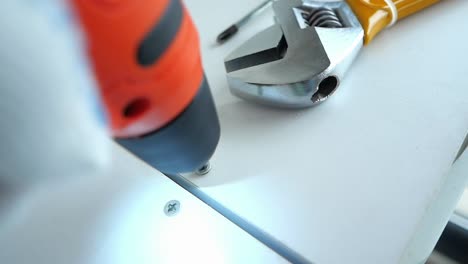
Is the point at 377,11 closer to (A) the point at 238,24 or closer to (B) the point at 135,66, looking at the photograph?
(A) the point at 238,24

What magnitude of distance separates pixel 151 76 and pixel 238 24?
34 cm

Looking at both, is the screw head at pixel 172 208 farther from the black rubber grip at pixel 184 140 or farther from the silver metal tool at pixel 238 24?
the silver metal tool at pixel 238 24

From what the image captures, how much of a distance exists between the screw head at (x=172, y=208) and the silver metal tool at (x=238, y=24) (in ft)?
0.76

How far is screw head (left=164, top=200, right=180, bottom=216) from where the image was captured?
34 cm

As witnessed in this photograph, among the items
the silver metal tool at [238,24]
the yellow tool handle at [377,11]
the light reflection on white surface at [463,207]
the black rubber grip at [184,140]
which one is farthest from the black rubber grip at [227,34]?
the light reflection on white surface at [463,207]

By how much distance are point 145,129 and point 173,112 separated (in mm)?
18

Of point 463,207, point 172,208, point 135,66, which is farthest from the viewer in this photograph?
point 463,207

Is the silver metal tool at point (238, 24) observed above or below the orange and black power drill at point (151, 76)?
below

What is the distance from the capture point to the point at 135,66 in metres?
0.18

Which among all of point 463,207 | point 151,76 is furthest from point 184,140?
point 463,207

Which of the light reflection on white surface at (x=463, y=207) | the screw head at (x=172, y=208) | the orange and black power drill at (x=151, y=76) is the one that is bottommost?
the light reflection on white surface at (x=463, y=207)

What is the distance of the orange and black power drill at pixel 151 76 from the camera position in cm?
17

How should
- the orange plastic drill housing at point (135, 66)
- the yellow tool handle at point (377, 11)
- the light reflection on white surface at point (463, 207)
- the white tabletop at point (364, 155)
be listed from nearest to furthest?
the orange plastic drill housing at point (135, 66)
the white tabletop at point (364, 155)
the yellow tool handle at point (377, 11)
the light reflection on white surface at point (463, 207)

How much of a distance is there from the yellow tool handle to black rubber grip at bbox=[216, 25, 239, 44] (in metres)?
0.14
